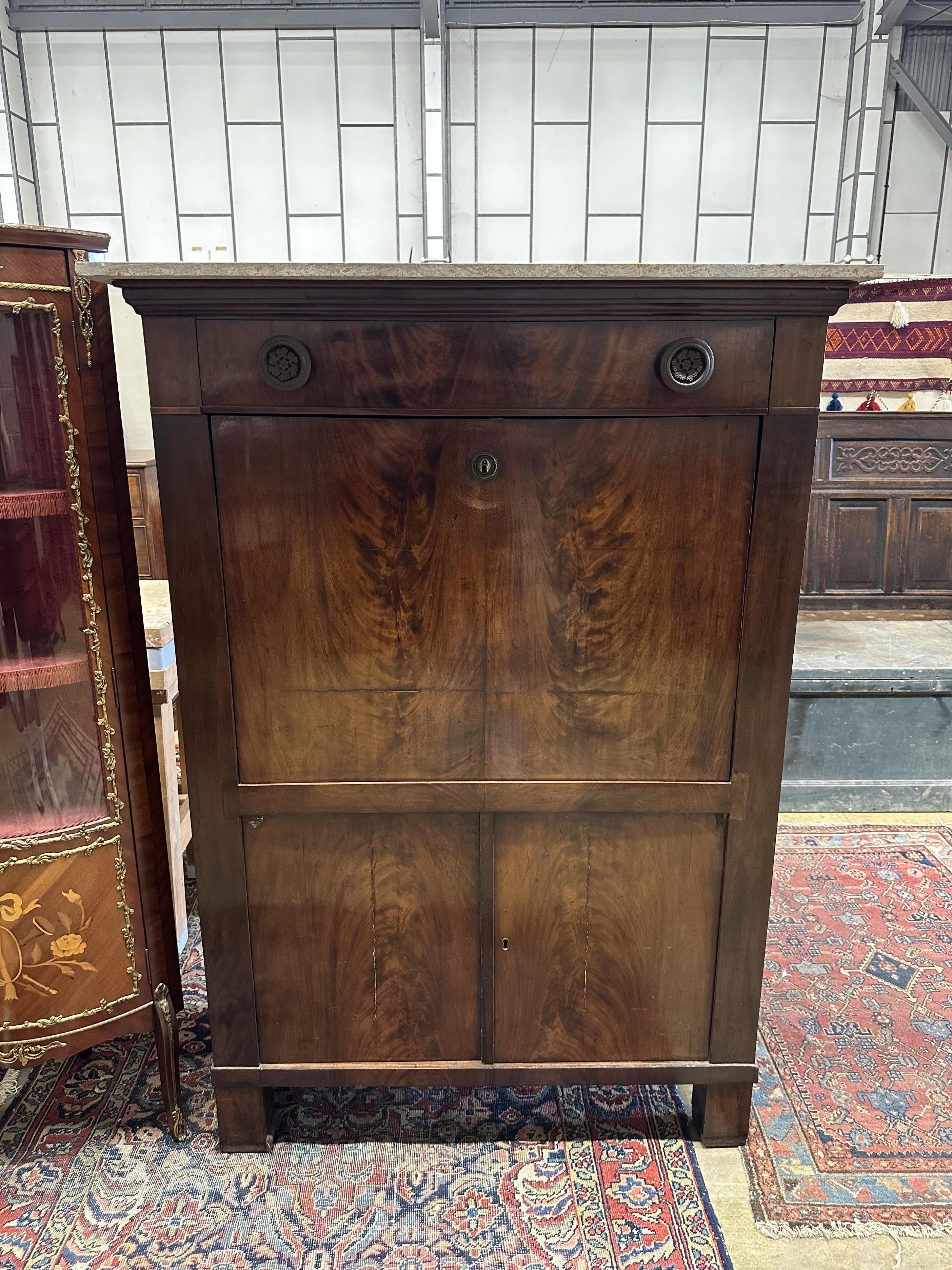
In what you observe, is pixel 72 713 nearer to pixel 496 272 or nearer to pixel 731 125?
pixel 496 272

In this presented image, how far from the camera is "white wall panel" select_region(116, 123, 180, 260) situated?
4715mm

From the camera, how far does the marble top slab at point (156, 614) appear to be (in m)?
1.93

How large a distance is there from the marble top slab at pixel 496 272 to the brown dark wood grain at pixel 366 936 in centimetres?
87

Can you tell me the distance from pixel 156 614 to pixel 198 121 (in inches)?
154

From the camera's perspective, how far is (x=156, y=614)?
208cm

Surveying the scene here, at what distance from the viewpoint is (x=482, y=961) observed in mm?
1532

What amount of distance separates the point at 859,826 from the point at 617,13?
431cm

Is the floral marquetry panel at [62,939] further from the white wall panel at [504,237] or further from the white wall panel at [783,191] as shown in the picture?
the white wall panel at [783,191]

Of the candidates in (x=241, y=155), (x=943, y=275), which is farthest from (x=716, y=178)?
(x=241, y=155)

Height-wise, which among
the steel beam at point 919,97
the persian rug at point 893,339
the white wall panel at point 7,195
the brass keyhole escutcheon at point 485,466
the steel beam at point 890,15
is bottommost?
the brass keyhole escutcheon at point 485,466

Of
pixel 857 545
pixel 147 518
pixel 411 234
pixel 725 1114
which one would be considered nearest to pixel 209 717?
pixel 725 1114

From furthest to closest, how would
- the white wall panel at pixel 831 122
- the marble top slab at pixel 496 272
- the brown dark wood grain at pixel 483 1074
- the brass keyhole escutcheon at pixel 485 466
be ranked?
the white wall panel at pixel 831 122
the brown dark wood grain at pixel 483 1074
the brass keyhole escutcheon at pixel 485 466
the marble top slab at pixel 496 272

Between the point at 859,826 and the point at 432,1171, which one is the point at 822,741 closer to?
the point at 859,826

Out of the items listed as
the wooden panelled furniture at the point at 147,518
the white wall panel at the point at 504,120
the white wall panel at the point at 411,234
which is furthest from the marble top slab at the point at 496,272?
the white wall panel at the point at 504,120
